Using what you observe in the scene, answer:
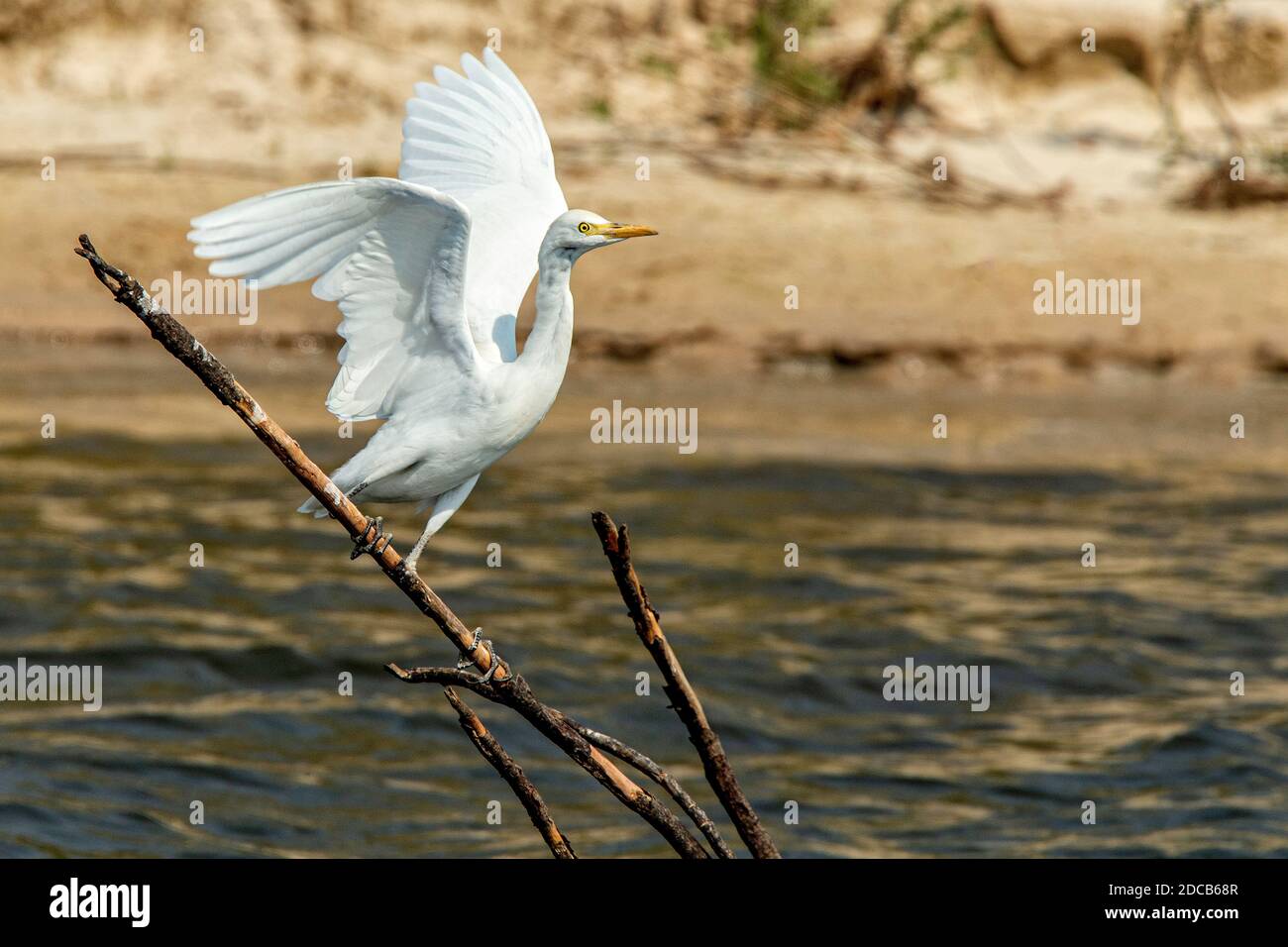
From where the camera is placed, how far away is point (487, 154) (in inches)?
185

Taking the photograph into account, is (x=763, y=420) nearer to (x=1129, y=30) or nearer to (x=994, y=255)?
(x=994, y=255)

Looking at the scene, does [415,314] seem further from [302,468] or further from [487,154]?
[487,154]

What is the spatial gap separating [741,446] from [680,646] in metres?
3.95

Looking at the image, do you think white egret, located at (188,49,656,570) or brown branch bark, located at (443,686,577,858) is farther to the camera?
brown branch bark, located at (443,686,577,858)

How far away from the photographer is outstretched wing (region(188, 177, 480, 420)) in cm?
372

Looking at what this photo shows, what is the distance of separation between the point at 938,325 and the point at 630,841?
29.3 ft

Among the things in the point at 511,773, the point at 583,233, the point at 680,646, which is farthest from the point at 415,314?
the point at 680,646

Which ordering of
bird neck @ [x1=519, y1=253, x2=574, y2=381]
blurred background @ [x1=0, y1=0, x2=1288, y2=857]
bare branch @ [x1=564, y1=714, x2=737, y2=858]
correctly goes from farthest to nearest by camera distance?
blurred background @ [x1=0, y1=0, x2=1288, y2=857] < bare branch @ [x1=564, y1=714, x2=737, y2=858] < bird neck @ [x1=519, y1=253, x2=574, y2=381]

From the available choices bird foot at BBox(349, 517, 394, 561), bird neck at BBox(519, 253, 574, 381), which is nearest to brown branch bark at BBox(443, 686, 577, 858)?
bird foot at BBox(349, 517, 394, 561)

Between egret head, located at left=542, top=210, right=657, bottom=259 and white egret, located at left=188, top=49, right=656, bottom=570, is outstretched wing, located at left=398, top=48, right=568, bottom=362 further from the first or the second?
egret head, located at left=542, top=210, right=657, bottom=259

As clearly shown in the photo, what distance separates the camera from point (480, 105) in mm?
4758

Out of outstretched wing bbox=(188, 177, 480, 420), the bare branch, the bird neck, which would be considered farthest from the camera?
the bare branch

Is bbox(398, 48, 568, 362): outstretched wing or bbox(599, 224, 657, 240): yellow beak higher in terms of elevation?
bbox(398, 48, 568, 362): outstretched wing

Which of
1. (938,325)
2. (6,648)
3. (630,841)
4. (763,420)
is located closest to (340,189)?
(630,841)
